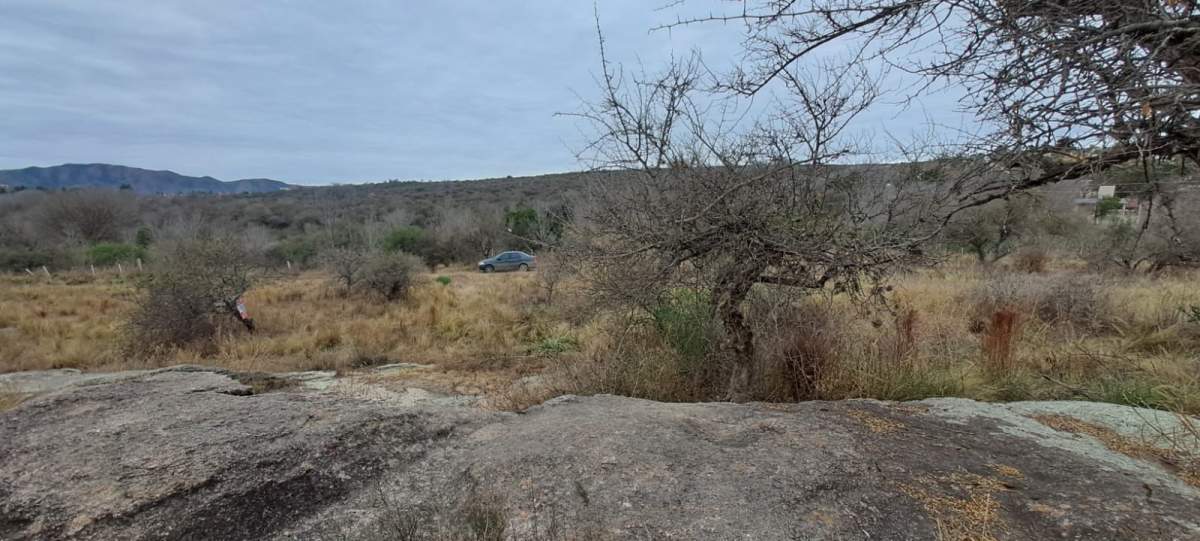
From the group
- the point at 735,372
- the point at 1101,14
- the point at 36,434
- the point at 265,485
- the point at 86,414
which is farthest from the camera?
the point at 735,372

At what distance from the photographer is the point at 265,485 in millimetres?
2219

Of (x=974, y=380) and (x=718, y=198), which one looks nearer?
(x=718, y=198)

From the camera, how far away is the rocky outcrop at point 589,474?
6.25 ft

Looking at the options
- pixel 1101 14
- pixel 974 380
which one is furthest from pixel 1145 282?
pixel 1101 14

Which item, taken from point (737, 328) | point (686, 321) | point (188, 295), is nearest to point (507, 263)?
point (188, 295)

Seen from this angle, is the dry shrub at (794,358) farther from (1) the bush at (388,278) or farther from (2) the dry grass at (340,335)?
(1) the bush at (388,278)

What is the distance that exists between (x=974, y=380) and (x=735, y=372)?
1.89 m

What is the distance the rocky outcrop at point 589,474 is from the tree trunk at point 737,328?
850 mm

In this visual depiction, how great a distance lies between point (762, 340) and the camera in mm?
4172

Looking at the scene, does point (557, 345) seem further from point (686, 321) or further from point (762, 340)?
point (762, 340)

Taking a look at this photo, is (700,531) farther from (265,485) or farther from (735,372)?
(735,372)

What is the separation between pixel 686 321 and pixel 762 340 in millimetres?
812

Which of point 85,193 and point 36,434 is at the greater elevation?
point 85,193

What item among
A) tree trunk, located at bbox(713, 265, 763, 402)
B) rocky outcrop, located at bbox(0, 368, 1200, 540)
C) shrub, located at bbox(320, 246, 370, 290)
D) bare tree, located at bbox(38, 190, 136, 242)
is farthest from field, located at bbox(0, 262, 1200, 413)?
bare tree, located at bbox(38, 190, 136, 242)
